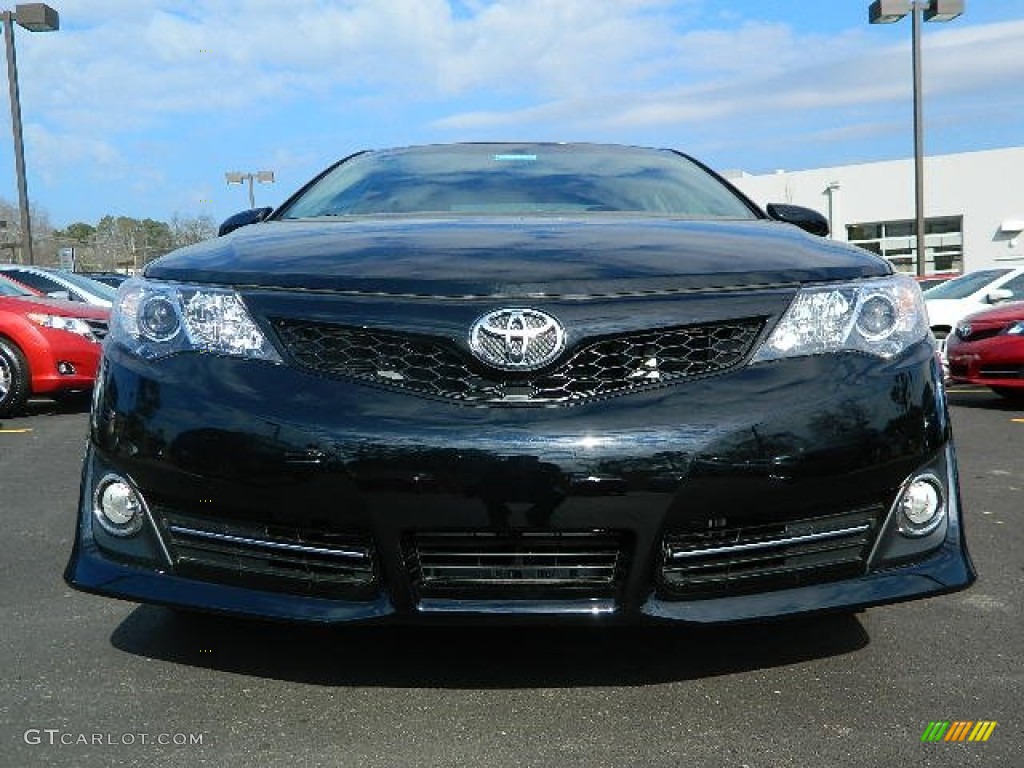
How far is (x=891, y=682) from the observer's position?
2508mm

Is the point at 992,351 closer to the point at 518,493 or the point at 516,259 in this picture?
the point at 516,259

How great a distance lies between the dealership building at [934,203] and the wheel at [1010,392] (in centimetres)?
2243

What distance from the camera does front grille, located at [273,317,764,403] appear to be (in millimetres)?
2201

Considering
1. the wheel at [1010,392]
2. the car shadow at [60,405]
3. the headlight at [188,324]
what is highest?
the headlight at [188,324]

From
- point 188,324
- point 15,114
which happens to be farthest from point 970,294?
point 15,114

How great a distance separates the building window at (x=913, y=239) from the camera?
111 feet

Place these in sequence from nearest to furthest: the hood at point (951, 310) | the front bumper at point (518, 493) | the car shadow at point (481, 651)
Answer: the front bumper at point (518, 493)
the car shadow at point (481, 651)
the hood at point (951, 310)

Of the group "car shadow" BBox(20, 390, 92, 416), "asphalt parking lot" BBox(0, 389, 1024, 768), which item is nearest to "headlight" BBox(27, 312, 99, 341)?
"car shadow" BBox(20, 390, 92, 416)

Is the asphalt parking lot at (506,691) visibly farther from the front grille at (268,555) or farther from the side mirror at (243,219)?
the side mirror at (243,219)

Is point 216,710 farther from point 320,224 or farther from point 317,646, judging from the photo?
point 320,224

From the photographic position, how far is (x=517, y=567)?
221 centimetres

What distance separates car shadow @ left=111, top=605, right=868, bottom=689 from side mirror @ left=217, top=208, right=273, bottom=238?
1.29m

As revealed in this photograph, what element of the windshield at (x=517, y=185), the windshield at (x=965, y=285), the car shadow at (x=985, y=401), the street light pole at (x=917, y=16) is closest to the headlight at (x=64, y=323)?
the windshield at (x=517, y=185)

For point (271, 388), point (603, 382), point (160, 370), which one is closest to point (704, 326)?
→ point (603, 382)
